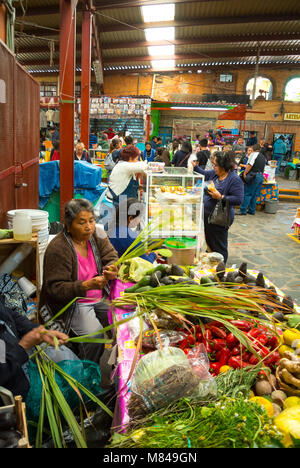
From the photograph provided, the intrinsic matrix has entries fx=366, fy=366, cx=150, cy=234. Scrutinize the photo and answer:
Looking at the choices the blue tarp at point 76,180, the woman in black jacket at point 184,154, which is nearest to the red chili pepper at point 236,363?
the blue tarp at point 76,180

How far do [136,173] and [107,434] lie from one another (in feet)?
14.1

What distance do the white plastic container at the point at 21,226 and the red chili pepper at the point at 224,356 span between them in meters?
1.82

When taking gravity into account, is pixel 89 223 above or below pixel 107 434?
above

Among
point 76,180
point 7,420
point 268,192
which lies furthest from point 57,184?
point 268,192

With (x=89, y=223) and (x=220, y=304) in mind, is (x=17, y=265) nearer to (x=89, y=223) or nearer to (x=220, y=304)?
(x=89, y=223)

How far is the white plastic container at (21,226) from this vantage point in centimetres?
296

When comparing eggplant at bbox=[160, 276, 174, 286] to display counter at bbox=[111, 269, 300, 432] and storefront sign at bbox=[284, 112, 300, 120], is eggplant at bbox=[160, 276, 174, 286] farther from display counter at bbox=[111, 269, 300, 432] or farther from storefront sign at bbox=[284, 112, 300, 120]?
storefront sign at bbox=[284, 112, 300, 120]

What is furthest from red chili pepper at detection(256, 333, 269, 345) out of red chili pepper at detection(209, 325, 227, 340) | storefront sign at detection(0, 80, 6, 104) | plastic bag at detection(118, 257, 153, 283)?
storefront sign at detection(0, 80, 6, 104)

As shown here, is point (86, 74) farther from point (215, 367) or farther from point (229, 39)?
point (215, 367)

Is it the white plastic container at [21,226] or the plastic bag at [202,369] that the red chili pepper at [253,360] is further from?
the white plastic container at [21,226]

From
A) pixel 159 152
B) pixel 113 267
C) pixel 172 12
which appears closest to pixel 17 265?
pixel 113 267

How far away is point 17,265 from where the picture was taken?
3393 millimetres

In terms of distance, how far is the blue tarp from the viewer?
6.98 m
